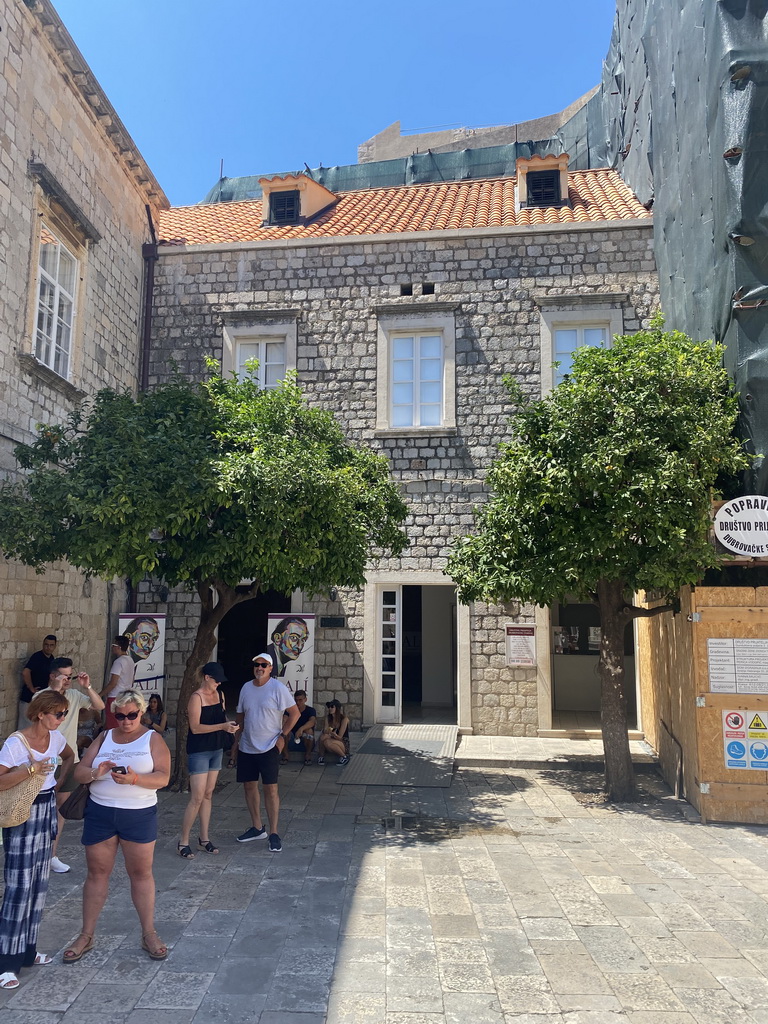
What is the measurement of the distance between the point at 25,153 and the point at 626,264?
351 inches

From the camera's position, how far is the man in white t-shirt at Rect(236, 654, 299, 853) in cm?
639

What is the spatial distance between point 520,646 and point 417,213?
826 cm

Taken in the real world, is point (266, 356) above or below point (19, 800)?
above

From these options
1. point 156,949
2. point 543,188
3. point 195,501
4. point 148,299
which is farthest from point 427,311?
point 156,949

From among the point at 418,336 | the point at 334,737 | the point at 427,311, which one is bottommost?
the point at 334,737

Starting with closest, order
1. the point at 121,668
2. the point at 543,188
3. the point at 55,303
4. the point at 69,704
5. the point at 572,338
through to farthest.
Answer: the point at 69,704 → the point at 121,668 → the point at 55,303 → the point at 572,338 → the point at 543,188

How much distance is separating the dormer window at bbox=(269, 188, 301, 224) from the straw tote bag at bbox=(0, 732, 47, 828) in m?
12.3

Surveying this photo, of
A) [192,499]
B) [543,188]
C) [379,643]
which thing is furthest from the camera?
[543,188]

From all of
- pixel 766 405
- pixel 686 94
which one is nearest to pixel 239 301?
pixel 686 94

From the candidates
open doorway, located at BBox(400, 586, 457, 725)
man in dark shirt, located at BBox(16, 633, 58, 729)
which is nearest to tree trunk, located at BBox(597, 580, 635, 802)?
open doorway, located at BBox(400, 586, 457, 725)

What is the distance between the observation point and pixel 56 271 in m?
9.84

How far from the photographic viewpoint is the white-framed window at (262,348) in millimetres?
12570

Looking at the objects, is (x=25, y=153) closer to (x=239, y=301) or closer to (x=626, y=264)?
(x=239, y=301)

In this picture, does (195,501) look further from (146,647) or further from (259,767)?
(146,647)
